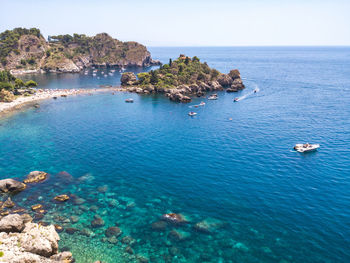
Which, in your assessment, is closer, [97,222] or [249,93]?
[97,222]

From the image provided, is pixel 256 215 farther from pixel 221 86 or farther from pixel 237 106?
pixel 221 86

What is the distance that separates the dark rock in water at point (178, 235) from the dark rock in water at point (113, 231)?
943 centimetres

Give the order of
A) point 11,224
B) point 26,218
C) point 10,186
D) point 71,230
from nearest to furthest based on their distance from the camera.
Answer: point 11,224
point 71,230
point 26,218
point 10,186

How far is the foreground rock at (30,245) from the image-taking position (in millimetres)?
31250

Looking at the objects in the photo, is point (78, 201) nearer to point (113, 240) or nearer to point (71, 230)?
point (71, 230)

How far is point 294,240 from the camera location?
132ft

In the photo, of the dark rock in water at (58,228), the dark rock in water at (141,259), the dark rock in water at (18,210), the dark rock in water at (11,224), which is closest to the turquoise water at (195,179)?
the dark rock in water at (141,259)

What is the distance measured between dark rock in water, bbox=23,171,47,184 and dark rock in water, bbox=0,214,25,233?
61.4 feet

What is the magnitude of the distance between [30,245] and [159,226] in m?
20.8

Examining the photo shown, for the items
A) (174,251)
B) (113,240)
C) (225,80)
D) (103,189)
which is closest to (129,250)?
(113,240)

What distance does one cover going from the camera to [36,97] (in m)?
145

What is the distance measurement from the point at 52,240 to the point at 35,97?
440ft

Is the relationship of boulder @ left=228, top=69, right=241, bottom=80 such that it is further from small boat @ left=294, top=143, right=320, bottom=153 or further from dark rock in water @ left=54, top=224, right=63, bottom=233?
dark rock in water @ left=54, top=224, right=63, bottom=233

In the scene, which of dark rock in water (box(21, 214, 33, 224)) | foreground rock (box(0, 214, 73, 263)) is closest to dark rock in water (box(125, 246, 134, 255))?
foreground rock (box(0, 214, 73, 263))
